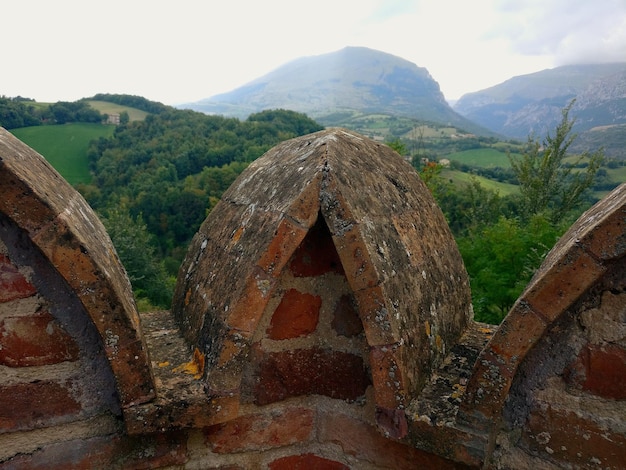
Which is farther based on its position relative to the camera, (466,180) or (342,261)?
(466,180)

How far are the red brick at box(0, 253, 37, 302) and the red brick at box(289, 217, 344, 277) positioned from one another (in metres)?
1.08

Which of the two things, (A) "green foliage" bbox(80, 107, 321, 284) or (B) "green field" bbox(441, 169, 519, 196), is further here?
(A) "green foliage" bbox(80, 107, 321, 284)

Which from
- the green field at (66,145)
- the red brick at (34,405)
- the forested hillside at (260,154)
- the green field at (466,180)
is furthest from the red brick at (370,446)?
the green field at (66,145)

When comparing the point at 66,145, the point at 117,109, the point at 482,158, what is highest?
the point at 117,109

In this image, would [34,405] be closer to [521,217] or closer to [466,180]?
[521,217]

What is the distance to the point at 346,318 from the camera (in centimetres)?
212

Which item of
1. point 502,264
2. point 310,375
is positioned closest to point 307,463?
point 310,375

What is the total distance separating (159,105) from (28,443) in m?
88.6

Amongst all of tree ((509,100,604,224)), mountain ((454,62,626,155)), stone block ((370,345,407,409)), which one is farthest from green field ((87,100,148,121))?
stone block ((370,345,407,409))

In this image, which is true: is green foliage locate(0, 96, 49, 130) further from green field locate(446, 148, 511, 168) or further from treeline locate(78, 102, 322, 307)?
green field locate(446, 148, 511, 168)

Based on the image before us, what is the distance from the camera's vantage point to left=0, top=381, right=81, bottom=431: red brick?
1.75 m

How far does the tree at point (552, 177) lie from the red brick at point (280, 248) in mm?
21931

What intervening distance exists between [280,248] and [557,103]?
122843 millimetres

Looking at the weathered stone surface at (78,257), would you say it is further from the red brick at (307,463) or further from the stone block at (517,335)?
the stone block at (517,335)
